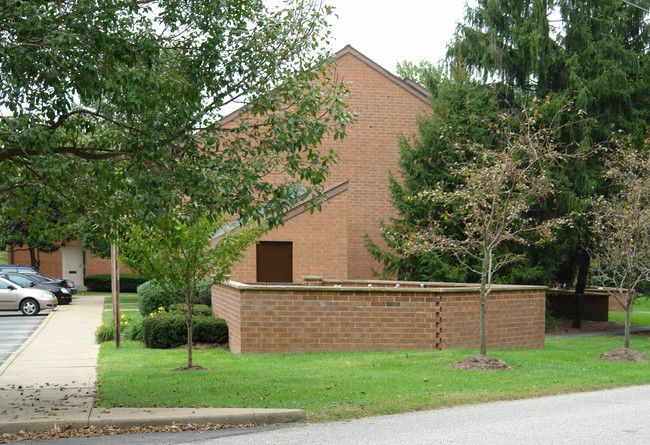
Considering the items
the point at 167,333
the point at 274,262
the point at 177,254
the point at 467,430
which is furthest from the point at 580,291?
the point at 467,430

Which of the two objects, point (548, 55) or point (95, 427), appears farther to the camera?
point (548, 55)

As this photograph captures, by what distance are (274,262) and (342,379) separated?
11627mm

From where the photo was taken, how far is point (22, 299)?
2827 cm

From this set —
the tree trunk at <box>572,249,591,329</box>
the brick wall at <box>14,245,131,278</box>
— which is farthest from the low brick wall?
the brick wall at <box>14,245,131,278</box>

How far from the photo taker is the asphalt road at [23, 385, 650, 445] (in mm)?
7715

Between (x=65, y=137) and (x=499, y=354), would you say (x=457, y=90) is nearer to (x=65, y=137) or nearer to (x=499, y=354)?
(x=499, y=354)

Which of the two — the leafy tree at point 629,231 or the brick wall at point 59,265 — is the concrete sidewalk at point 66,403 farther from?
the brick wall at point 59,265

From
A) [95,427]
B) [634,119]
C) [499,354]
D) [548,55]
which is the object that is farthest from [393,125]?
[95,427]

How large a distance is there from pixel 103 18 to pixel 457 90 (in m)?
16.4

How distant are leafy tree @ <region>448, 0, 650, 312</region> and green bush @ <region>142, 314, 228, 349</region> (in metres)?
11.1

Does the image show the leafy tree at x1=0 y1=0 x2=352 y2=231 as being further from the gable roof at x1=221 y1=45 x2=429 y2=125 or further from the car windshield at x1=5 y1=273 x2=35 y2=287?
the car windshield at x1=5 y1=273 x2=35 y2=287

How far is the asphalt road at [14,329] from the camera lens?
1766 centimetres

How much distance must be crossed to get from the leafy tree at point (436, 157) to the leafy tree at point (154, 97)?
1217cm

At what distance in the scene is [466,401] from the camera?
399 inches
